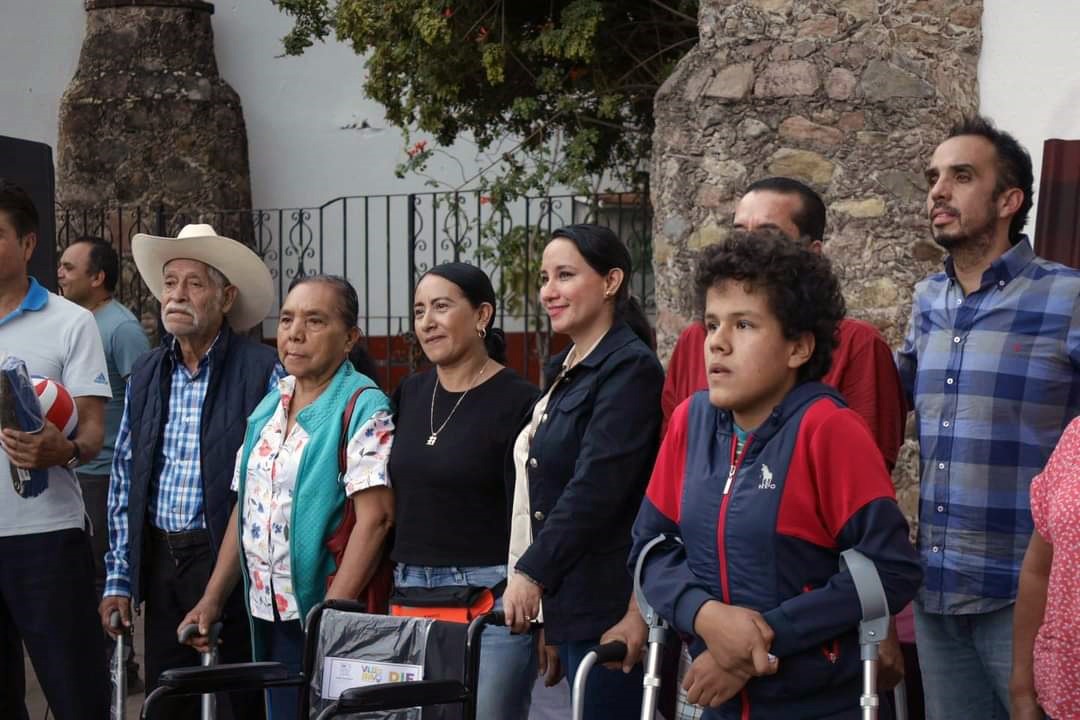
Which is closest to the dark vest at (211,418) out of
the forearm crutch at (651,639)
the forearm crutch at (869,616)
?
the forearm crutch at (651,639)

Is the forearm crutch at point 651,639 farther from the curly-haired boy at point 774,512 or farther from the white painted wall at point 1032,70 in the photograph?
the white painted wall at point 1032,70

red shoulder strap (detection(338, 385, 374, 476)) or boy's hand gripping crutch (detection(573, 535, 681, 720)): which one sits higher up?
red shoulder strap (detection(338, 385, 374, 476))

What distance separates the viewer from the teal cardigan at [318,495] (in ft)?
13.1

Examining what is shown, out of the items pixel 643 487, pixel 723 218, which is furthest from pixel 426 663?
pixel 723 218

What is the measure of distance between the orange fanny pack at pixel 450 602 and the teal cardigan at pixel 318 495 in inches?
12.8

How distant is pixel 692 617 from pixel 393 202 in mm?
9385

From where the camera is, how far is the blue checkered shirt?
430 cm

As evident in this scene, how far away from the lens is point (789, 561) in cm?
262

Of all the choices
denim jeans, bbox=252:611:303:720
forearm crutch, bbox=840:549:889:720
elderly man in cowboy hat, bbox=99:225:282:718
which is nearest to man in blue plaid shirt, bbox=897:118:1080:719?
forearm crutch, bbox=840:549:889:720

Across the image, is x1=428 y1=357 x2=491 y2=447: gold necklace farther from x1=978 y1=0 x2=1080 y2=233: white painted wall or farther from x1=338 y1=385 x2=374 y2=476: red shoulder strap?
x1=978 y1=0 x2=1080 y2=233: white painted wall

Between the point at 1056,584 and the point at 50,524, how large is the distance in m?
3.00

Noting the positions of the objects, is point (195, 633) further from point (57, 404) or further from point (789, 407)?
point (789, 407)

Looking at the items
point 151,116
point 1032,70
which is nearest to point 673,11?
point 1032,70

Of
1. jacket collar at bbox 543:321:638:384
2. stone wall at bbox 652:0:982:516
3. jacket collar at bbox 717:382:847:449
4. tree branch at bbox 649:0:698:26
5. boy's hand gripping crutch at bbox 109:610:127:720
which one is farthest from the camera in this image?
tree branch at bbox 649:0:698:26
